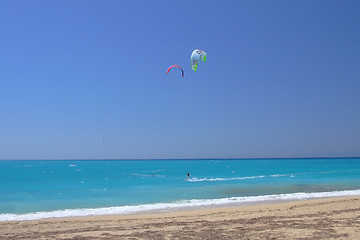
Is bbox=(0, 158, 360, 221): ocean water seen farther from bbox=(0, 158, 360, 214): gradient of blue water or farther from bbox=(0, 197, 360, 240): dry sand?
bbox=(0, 197, 360, 240): dry sand

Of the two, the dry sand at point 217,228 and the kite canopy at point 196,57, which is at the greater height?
the kite canopy at point 196,57

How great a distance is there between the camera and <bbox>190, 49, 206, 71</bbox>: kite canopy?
12.9 meters

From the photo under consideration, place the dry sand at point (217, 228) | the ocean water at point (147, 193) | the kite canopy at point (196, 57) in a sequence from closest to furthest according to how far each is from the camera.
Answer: the dry sand at point (217, 228) → the kite canopy at point (196, 57) → the ocean water at point (147, 193)

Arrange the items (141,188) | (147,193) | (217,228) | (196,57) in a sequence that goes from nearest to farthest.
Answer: (217,228) < (196,57) < (147,193) < (141,188)

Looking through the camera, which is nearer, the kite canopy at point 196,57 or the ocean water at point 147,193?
the kite canopy at point 196,57

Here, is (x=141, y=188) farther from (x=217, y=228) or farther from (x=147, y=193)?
(x=217, y=228)

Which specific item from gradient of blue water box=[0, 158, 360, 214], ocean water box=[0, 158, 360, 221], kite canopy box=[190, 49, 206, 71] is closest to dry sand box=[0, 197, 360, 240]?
ocean water box=[0, 158, 360, 221]

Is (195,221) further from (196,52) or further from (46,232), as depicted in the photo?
(196,52)

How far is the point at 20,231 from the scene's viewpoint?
34.0 ft

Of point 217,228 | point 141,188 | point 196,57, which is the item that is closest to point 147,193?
point 141,188

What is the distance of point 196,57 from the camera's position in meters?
13.2

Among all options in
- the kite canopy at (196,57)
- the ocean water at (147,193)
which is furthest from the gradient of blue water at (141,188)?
the kite canopy at (196,57)

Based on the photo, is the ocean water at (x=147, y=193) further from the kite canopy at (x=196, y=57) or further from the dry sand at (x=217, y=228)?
the kite canopy at (x=196, y=57)

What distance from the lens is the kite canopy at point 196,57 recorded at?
1294 centimetres
